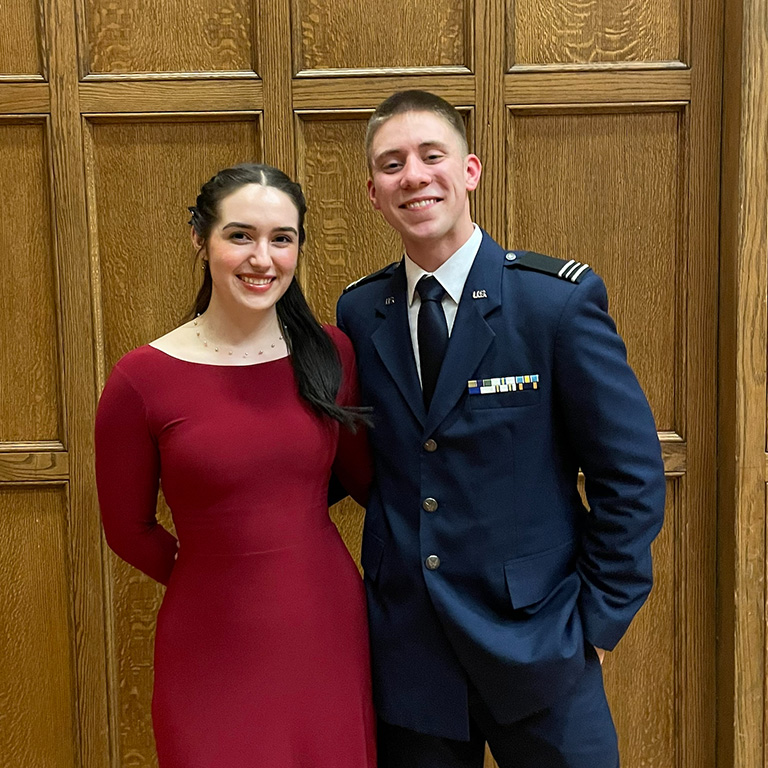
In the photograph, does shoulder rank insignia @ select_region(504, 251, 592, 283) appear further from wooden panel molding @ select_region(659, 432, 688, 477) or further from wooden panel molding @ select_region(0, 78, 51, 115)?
wooden panel molding @ select_region(0, 78, 51, 115)

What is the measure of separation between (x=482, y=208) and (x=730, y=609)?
1.18 m

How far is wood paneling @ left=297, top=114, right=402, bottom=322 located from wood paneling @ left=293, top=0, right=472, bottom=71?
0.15 meters

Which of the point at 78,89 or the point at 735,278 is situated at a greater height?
the point at 78,89

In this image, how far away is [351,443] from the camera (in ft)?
4.92

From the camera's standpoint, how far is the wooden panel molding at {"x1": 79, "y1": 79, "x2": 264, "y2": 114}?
1905mm

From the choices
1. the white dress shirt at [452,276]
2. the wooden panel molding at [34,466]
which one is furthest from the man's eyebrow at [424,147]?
the wooden panel molding at [34,466]

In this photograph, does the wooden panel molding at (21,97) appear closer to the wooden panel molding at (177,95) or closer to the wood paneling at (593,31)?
the wooden panel molding at (177,95)

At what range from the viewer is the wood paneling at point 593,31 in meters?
1.90

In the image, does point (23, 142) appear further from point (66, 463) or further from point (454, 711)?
point (454, 711)

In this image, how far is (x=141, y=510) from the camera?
1445 mm

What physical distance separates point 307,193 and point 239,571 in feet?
3.25

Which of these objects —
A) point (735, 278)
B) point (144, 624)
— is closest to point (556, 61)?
point (735, 278)

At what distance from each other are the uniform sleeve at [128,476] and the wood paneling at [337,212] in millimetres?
711

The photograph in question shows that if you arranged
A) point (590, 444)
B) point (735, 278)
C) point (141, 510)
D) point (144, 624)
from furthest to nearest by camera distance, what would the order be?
point (144, 624)
point (735, 278)
point (141, 510)
point (590, 444)
